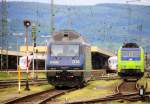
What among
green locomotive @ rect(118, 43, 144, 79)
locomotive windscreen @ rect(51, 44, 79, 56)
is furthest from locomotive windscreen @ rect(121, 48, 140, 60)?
locomotive windscreen @ rect(51, 44, 79, 56)

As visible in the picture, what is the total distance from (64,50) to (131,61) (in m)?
14.8

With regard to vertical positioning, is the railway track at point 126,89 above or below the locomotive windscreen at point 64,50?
below

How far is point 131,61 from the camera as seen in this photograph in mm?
46344

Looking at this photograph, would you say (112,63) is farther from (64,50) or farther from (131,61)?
(64,50)

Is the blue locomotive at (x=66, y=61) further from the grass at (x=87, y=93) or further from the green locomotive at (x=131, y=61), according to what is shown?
the green locomotive at (x=131, y=61)

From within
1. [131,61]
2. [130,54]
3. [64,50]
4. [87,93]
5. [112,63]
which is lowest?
[87,93]

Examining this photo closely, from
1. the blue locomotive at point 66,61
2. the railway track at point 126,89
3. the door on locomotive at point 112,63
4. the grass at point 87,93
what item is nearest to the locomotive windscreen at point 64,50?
the blue locomotive at point 66,61

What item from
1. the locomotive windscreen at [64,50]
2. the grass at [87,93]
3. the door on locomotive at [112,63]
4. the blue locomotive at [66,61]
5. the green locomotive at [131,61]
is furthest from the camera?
the door on locomotive at [112,63]

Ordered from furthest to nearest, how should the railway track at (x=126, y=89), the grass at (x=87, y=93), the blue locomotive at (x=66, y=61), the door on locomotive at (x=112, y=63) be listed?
the door on locomotive at (x=112, y=63) → the blue locomotive at (x=66, y=61) → the railway track at (x=126, y=89) → the grass at (x=87, y=93)

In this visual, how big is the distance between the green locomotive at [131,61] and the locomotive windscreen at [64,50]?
47.0 ft

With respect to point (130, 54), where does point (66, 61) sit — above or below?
below

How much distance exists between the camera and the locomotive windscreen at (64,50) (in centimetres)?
3284

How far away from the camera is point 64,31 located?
34.1 meters

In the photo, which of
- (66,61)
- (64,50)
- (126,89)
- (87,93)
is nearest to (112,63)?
(126,89)
